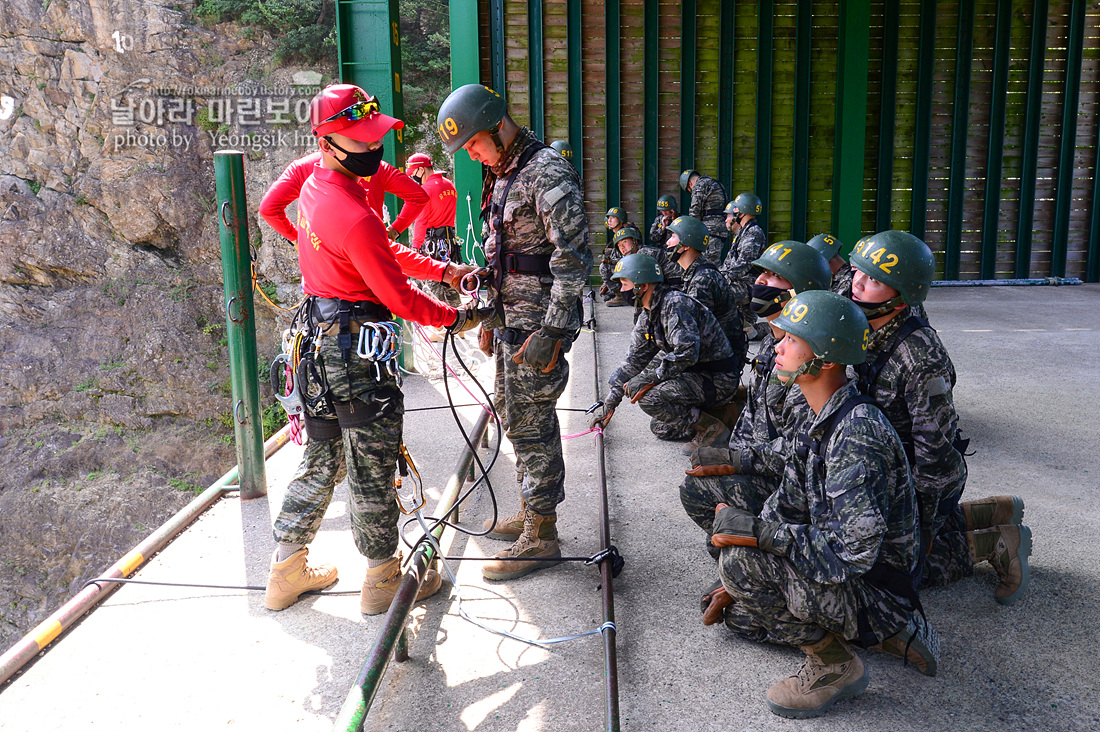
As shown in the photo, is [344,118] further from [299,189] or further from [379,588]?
[379,588]

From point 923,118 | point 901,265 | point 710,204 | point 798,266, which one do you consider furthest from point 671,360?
point 923,118

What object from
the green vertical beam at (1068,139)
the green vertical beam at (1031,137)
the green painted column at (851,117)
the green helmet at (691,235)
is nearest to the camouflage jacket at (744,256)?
the green helmet at (691,235)

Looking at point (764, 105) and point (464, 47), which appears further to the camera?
point (764, 105)

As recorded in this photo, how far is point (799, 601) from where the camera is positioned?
2781mm

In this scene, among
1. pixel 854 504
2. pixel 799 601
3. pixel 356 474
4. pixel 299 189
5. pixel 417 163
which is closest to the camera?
pixel 854 504

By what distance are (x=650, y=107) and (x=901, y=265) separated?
428 inches

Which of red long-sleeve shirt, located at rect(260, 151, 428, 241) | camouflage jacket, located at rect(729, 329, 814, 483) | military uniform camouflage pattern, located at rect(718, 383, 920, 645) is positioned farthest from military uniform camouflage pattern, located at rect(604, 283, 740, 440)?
military uniform camouflage pattern, located at rect(718, 383, 920, 645)

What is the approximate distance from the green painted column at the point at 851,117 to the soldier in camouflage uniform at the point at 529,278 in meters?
10.5

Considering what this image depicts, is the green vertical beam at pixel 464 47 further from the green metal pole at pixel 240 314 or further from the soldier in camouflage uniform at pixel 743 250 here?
the green metal pole at pixel 240 314

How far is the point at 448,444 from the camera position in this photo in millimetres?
5828

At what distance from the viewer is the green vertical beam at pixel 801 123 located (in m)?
13.4

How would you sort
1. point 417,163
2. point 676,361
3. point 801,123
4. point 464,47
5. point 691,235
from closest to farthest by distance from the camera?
1. point 676,361
2. point 691,235
3. point 417,163
4. point 464,47
5. point 801,123

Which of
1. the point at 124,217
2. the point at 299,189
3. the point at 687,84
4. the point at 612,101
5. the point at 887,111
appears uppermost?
the point at 687,84

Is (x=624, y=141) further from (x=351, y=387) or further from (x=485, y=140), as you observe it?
(x=351, y=387)
